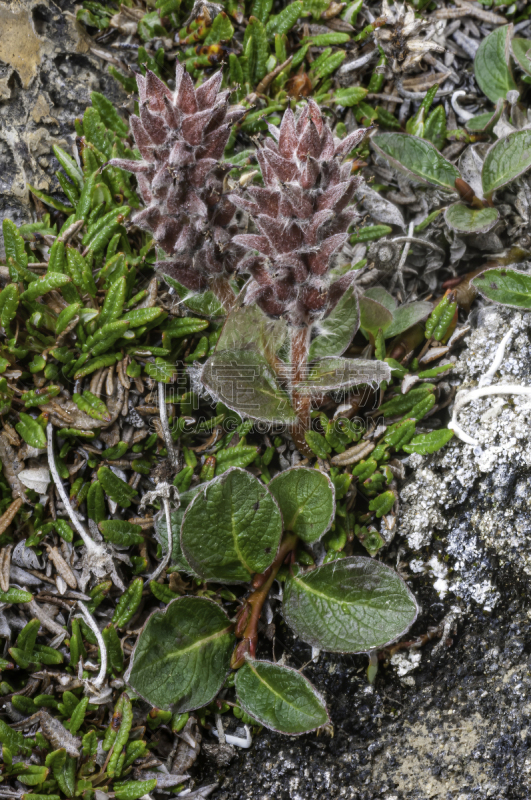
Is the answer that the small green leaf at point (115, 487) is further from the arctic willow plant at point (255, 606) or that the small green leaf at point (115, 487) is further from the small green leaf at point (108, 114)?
the small green leaf at point (108, 114)

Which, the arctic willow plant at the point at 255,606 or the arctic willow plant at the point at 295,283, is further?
the arctic willow plant at the point at 255,606

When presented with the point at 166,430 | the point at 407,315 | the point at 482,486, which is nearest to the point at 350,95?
the point at 407,315

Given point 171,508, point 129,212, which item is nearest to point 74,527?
point 171,508

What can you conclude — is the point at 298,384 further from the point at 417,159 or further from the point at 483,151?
the point at 483,151

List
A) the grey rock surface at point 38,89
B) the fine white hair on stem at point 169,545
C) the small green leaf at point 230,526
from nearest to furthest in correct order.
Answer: the small green leaf at point 230,526
the fine white hair on stem at point 169,545
the grey rock surface at point 38,89

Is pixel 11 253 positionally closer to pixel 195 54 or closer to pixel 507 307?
pixel 195 54

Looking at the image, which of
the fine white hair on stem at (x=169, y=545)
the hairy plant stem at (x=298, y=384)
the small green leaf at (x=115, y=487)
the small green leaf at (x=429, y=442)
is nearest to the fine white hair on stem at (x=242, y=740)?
the fine white hair on stem at (x=169, y=545)
